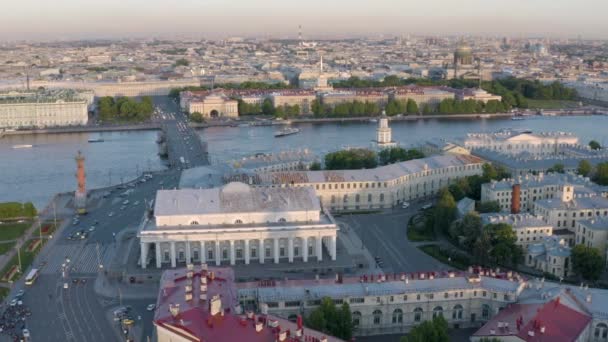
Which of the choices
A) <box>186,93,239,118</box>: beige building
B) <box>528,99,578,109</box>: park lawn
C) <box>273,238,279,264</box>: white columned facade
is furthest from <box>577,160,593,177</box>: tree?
<box>528,99,578,109</box>: park lawn

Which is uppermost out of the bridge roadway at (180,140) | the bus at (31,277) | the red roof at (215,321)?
the red roof at (215,321)

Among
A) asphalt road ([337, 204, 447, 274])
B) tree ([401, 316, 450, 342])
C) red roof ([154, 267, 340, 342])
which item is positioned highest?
red roof ([154, 267, 340, 342])

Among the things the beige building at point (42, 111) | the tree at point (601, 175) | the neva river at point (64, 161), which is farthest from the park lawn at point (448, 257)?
the beige building at point (42, 111)

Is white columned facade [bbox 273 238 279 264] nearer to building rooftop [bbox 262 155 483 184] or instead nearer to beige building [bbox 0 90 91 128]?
building rooftop [bbox 262 155 483 184]

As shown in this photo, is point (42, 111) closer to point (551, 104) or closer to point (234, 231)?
point (234, 231)

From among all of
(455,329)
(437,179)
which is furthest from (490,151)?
(455,329)

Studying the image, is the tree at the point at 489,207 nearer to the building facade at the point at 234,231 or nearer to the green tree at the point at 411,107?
the building facade at the point at 234,231
